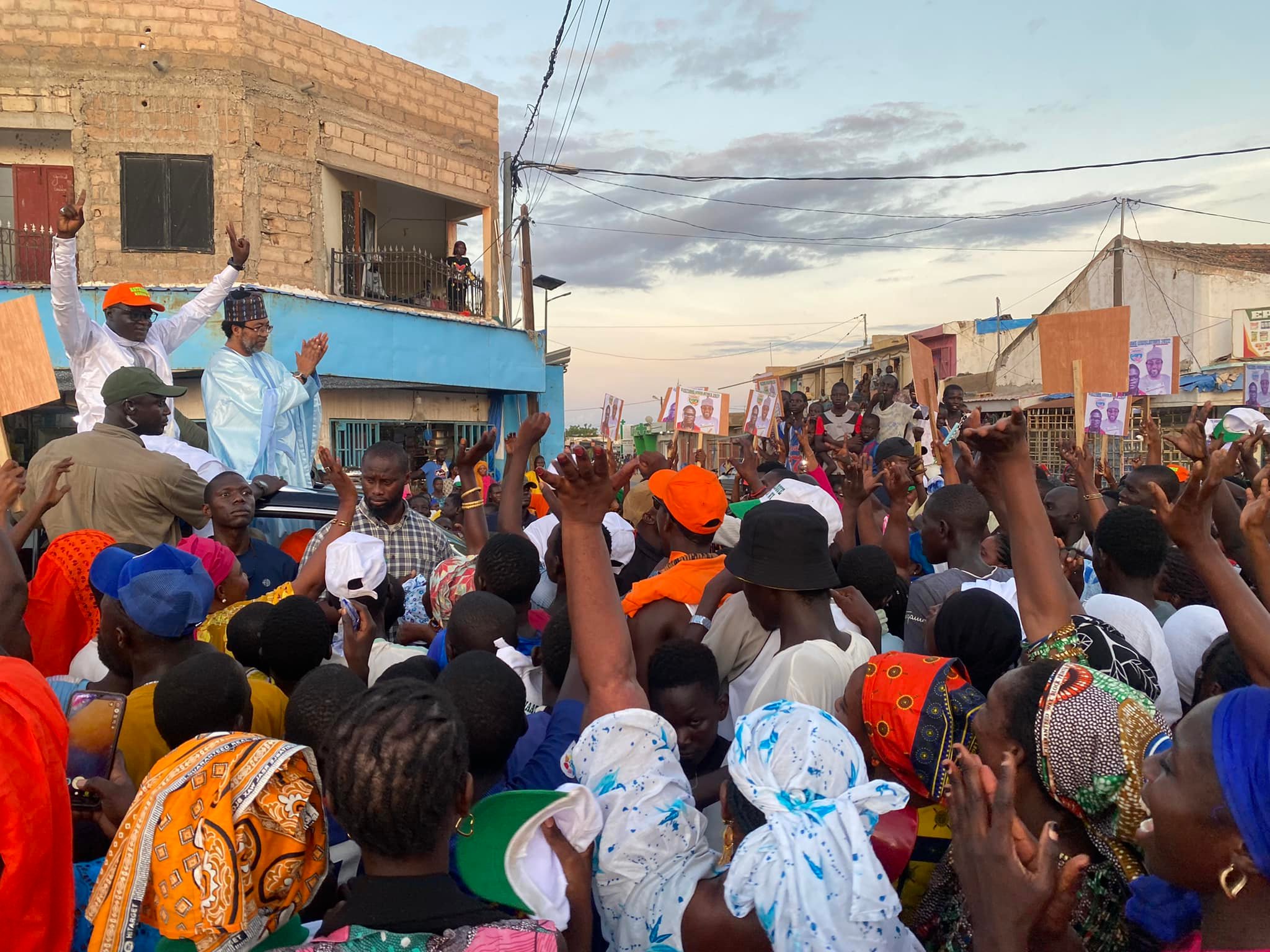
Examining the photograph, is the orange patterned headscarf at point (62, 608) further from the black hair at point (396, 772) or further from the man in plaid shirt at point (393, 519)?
the black hair at point (396, 772)

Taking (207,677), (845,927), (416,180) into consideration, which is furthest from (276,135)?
(845,927)

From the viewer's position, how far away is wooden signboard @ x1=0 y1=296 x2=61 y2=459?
5.02 meters

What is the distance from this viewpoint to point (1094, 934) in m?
2.05

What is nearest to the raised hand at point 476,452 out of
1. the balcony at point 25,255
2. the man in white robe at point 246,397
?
the man in white robe at point 246,397

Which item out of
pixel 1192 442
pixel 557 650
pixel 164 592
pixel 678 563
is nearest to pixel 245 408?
pixel 678 563

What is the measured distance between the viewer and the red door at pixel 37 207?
16109 mm

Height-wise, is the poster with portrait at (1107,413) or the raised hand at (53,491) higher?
the poster with portrait at (1107,413)

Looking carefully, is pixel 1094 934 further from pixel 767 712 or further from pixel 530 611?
pixel 530 611

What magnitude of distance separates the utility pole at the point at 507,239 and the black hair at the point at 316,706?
62.0 feet

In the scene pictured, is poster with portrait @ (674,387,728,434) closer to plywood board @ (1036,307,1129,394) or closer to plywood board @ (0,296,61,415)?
plywood board @ (1036,307,1129,394)

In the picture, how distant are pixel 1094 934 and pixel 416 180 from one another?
63.1 ft

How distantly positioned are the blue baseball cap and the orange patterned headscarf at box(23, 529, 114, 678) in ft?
2.67

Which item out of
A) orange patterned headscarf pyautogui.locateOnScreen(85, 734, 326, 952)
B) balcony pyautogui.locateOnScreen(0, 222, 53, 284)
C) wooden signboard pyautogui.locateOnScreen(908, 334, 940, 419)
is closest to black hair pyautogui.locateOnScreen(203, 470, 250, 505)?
orange patterned headscarf pyautogui.locateOnScreen(85, 734, 326, 952)

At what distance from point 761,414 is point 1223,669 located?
33.6ft
